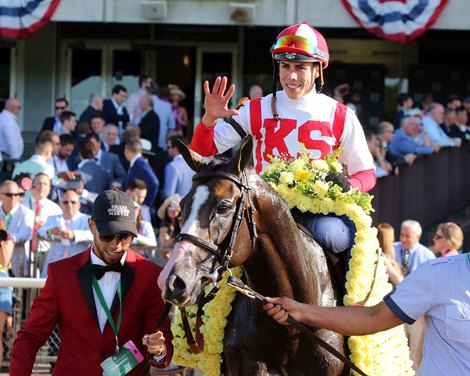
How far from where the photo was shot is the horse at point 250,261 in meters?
4.56

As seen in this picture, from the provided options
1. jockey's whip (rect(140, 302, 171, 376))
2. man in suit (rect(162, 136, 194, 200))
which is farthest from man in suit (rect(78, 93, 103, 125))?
jockey's whip (rect(140, 302, 171, 376))

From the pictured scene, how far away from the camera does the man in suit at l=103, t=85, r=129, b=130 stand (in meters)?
15.1

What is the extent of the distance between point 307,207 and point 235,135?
2.27ft

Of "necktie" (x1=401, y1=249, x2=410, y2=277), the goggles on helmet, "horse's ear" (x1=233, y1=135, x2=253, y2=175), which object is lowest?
"necktie" (x1=401, y1=249, x2=410, y2=277)

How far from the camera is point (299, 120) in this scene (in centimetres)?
617

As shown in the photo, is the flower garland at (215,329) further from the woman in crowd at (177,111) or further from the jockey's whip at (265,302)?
the woman in crowd at (177,111)

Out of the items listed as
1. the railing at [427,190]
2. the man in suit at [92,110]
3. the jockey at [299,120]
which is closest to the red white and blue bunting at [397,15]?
the railing at [427,190]

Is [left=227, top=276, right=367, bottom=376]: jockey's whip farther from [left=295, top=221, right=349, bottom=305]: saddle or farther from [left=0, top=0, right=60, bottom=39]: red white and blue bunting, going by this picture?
[left=0, top=0, right=60, bottom=39]: red white and blue bunting

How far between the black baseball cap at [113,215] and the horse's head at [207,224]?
0.47 meters

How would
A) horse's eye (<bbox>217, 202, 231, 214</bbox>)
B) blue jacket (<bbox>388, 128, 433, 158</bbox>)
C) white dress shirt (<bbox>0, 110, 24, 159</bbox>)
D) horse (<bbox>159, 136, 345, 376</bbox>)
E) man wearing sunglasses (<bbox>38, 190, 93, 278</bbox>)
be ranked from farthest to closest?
white dress shirt (<bbox>0, 110, 24, 159</bbox>), blue jacket (<bbox>388, 128, 433, 158</bbox>), man wearing sunglasses (<bbox>38, 190, 93, 278</bbox>), horse's eye (<bbox>217, 202, 231, 214</bbox>), horse (<bbox>159, 136, 345, 376</bbox>)

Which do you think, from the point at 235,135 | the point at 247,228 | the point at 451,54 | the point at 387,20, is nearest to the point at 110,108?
the point at 387,20

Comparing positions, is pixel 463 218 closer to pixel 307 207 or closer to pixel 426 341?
pixel 307 207

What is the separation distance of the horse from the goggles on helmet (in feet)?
3.55

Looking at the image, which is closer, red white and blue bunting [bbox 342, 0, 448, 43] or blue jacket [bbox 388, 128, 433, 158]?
blue jacket [bbox 388, 128, 433, 158]
